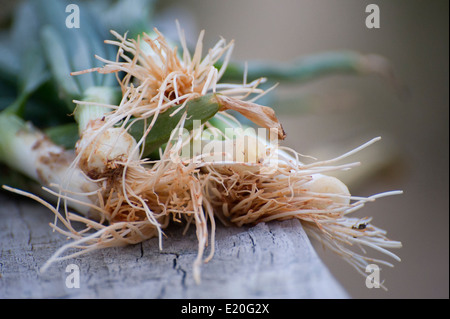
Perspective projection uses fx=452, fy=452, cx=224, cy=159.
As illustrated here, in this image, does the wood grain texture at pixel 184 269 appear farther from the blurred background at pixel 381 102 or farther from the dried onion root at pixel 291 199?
the blurred background at pixel 381 102

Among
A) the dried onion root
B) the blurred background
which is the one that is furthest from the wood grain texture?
the blurred background

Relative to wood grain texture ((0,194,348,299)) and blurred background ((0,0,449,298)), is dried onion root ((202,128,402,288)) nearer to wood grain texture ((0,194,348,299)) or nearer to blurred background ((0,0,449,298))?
wood grain texture ((0,194,348,299))

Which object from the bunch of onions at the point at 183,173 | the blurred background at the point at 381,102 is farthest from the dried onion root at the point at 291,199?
the blurred background at the point at 381,102

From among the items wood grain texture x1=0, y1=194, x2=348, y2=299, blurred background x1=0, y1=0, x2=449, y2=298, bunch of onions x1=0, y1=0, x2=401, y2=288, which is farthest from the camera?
blurred background x1=0, y1=0, x2=449, y2=298

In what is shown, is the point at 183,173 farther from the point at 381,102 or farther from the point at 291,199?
the point at 381,102

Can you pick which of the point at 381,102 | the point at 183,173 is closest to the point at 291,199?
the point at 183,173

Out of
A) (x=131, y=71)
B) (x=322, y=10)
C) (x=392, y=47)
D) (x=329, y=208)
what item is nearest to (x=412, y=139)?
(x=392, y=47)

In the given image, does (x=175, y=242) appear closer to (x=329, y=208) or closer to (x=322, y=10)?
(x=329, y=208)
